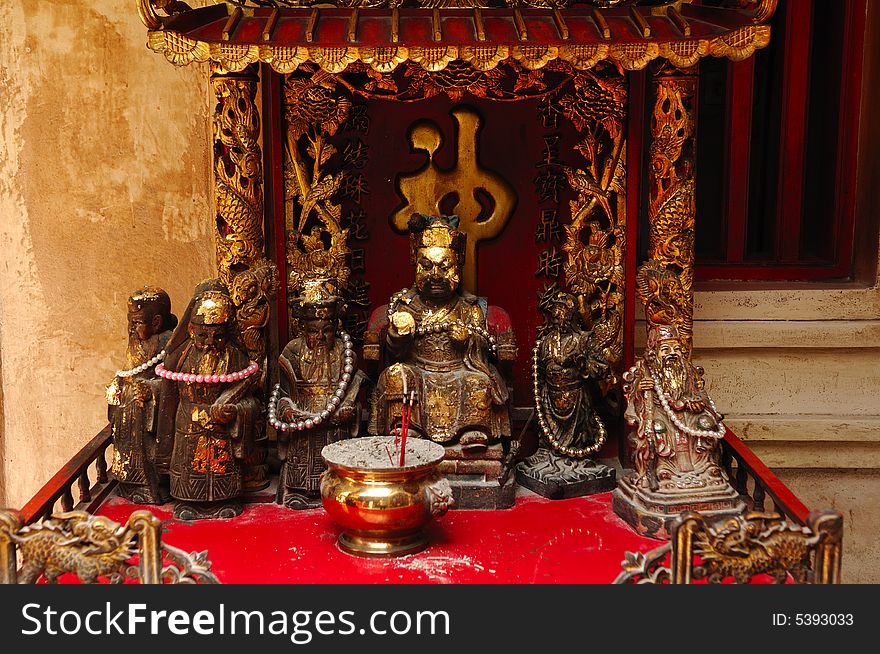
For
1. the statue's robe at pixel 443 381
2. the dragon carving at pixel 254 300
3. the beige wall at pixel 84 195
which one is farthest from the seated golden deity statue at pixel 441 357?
the beige wall at pixel 84 195

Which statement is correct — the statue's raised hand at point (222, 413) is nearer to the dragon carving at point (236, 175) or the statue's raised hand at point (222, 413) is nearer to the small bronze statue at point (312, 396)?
the small bronze statue at point (312, 396)

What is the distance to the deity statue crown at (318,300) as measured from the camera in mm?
4012

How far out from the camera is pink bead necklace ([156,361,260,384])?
386 cm

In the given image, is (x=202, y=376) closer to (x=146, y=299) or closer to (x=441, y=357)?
(x=146, y=299)

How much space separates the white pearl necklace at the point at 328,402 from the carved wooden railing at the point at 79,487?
2.50ft

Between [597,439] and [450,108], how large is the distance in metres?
1.62

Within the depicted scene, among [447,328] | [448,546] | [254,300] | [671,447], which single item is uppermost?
[254,300]

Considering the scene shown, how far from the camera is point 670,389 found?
12.7 ft

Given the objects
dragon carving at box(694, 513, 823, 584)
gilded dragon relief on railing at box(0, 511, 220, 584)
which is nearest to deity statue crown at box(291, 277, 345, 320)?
gilded dragon relief on railing at box(0, 511, 220, 584)

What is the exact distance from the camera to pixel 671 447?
3.84 m

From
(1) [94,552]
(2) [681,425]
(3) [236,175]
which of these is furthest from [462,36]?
(1) [94,552]

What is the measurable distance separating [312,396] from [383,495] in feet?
2.29

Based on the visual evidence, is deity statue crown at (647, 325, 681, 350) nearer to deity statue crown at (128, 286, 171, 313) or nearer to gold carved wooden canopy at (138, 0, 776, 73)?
gold carved wooden canopy at (138, 0, 776, 73)

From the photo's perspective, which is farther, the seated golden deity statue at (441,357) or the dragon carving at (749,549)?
the seated golden deity statue at (441,357)
